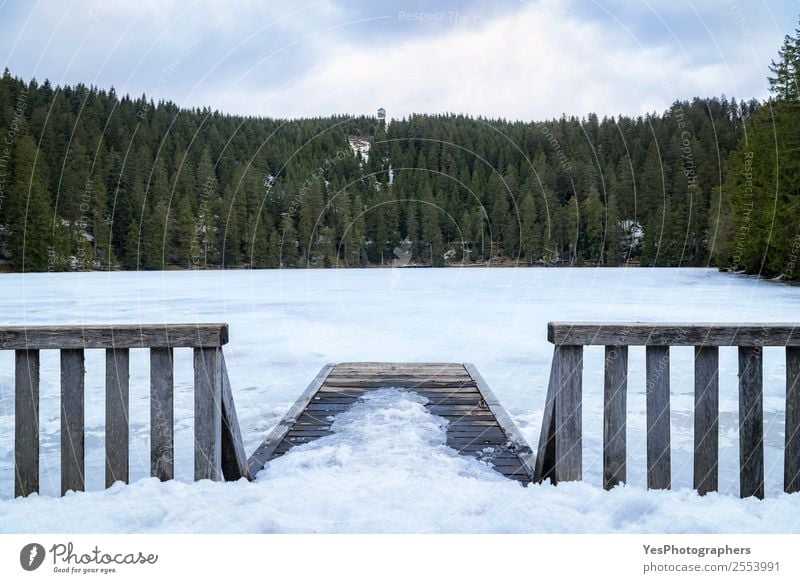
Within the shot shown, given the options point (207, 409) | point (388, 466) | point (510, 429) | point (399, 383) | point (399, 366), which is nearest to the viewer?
point (207, 409)

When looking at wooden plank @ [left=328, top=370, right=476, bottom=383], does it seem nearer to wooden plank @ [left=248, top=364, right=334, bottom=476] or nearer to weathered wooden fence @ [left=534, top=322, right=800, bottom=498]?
wooden plank @ [left=248, top=364, right=334, bottom=476]

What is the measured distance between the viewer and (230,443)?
3828mm

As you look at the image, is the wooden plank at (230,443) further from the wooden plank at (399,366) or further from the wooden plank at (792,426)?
the wooden plank at (399,366)

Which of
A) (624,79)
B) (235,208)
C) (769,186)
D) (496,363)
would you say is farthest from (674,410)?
(235,208)

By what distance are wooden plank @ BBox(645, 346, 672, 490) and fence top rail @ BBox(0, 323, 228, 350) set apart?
279 centimetres

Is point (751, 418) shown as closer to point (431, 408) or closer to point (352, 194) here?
point (431, 408)

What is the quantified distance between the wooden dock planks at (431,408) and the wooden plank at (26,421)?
1.41 metres

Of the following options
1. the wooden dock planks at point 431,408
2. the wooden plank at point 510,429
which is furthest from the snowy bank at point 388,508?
the wooden dock planks at point 431,408

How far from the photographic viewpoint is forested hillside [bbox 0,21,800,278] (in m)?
60.6

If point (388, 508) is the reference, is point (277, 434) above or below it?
below

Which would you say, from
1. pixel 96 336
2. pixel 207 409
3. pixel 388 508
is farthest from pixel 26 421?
pixel 388 508

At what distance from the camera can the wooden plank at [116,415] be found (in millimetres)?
3457

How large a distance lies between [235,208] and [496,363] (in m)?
73.4

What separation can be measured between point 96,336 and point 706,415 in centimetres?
374
